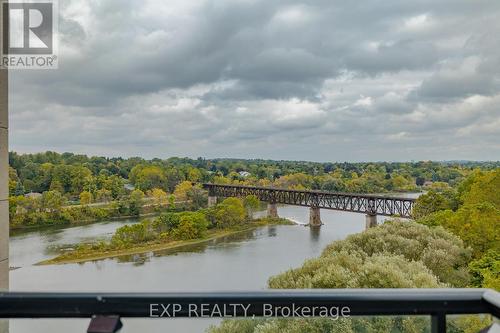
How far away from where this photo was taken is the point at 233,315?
1.02m

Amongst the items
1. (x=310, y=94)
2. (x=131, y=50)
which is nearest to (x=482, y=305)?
(x=131, y=50)

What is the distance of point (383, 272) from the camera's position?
6.15 meters

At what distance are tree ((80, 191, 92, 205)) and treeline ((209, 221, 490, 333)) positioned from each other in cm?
2492

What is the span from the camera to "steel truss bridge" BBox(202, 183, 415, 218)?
76.7ft

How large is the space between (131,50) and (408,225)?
1185 cm

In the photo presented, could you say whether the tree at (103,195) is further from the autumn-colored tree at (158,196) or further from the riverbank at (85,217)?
the autumn-colored tree at (158,196)

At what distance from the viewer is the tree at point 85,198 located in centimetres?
3131

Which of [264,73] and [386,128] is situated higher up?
[264,73]

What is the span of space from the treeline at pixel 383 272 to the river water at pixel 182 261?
3.77 metres

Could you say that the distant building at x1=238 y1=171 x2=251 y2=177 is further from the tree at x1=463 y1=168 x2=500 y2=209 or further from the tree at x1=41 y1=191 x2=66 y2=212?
the tree at x1=463 y1=168 x2=500 y2=209

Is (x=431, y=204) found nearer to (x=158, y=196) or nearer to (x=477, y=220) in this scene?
(x=477, y=220)

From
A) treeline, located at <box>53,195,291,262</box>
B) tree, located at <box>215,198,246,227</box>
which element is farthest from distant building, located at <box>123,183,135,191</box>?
tree, located at <box>215,198,246,227</box>

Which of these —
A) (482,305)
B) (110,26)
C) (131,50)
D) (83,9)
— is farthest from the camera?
(131,50)

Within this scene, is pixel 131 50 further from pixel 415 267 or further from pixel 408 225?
pixel 415 267
